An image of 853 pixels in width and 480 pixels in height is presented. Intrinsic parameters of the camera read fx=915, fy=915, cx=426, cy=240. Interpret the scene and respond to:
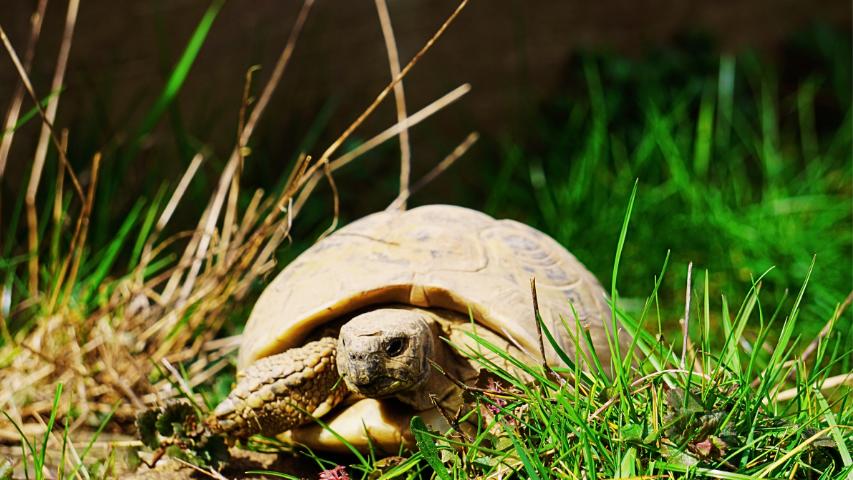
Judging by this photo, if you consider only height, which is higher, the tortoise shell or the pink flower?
the tortoise shell

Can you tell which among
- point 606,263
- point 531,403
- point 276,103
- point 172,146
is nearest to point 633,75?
point 606,263

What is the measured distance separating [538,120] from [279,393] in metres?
2.55

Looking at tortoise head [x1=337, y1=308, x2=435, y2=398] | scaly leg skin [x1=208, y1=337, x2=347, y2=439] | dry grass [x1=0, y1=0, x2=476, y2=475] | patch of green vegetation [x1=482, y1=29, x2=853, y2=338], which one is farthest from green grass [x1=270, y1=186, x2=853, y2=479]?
patch of green vegetation [x1=482, y1=29, x2=853, y2=338]

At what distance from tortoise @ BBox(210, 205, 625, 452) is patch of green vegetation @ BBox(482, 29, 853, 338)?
1.06 metres

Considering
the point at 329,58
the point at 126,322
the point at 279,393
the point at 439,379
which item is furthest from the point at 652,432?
the point at 329,58

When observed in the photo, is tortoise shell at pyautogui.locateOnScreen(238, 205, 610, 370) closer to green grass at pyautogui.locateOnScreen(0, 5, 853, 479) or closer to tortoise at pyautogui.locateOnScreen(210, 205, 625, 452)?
tortoise at pyautogui.locateOnScreen(210, 205, 625, 452)

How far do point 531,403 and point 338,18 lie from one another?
255 centimetres

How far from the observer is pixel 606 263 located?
321cm

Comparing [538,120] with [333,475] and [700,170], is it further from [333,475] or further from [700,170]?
Result: [333,475]

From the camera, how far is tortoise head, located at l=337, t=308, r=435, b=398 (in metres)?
1.86

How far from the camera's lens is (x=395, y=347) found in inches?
73.9

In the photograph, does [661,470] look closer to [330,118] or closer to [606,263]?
[606,263]

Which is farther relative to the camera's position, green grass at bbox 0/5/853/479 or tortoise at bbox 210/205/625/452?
tortoise at bbox 210/205/625/452

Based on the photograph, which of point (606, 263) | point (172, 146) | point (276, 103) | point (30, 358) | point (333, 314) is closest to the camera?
point (333, 314)
